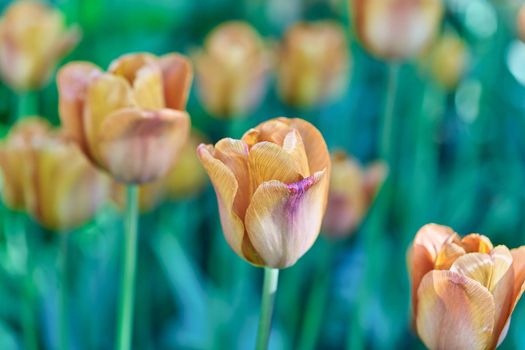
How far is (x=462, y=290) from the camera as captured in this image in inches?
18.9

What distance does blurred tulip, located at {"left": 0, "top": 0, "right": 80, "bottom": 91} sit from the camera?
37.7 inches

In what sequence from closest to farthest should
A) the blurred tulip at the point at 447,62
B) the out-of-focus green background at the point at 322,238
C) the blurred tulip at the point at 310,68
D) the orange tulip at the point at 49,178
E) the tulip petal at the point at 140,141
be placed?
the tulip petal at the point at 140,141
the orange tulip at the point at 49,178
the out-of-focus green background at the point at 322,238
the blurred tulip at the point at 310,68
the blurred tulip at the point at 447,62

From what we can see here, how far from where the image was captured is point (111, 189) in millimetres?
926

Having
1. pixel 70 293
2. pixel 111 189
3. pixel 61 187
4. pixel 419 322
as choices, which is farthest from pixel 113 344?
pixel 419 322

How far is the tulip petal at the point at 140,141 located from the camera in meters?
0.60

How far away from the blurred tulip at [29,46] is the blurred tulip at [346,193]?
34 cm

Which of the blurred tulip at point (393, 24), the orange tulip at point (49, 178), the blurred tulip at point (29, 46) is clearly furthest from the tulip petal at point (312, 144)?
the blurred tulip at point (29, 46)

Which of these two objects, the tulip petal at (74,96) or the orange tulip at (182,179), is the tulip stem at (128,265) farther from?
the orange tulip at (182,179)

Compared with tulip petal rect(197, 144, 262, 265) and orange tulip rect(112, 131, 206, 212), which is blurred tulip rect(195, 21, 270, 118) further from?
tulip petal rect(197, 144, 262, 265)

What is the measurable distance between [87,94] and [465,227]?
0.67 m

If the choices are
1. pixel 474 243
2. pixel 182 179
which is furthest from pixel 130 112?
pixel 182 179

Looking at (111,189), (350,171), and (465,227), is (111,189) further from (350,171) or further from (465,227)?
(465,227)

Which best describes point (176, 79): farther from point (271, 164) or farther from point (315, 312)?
point (315, 312)

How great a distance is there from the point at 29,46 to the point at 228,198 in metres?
0.54
